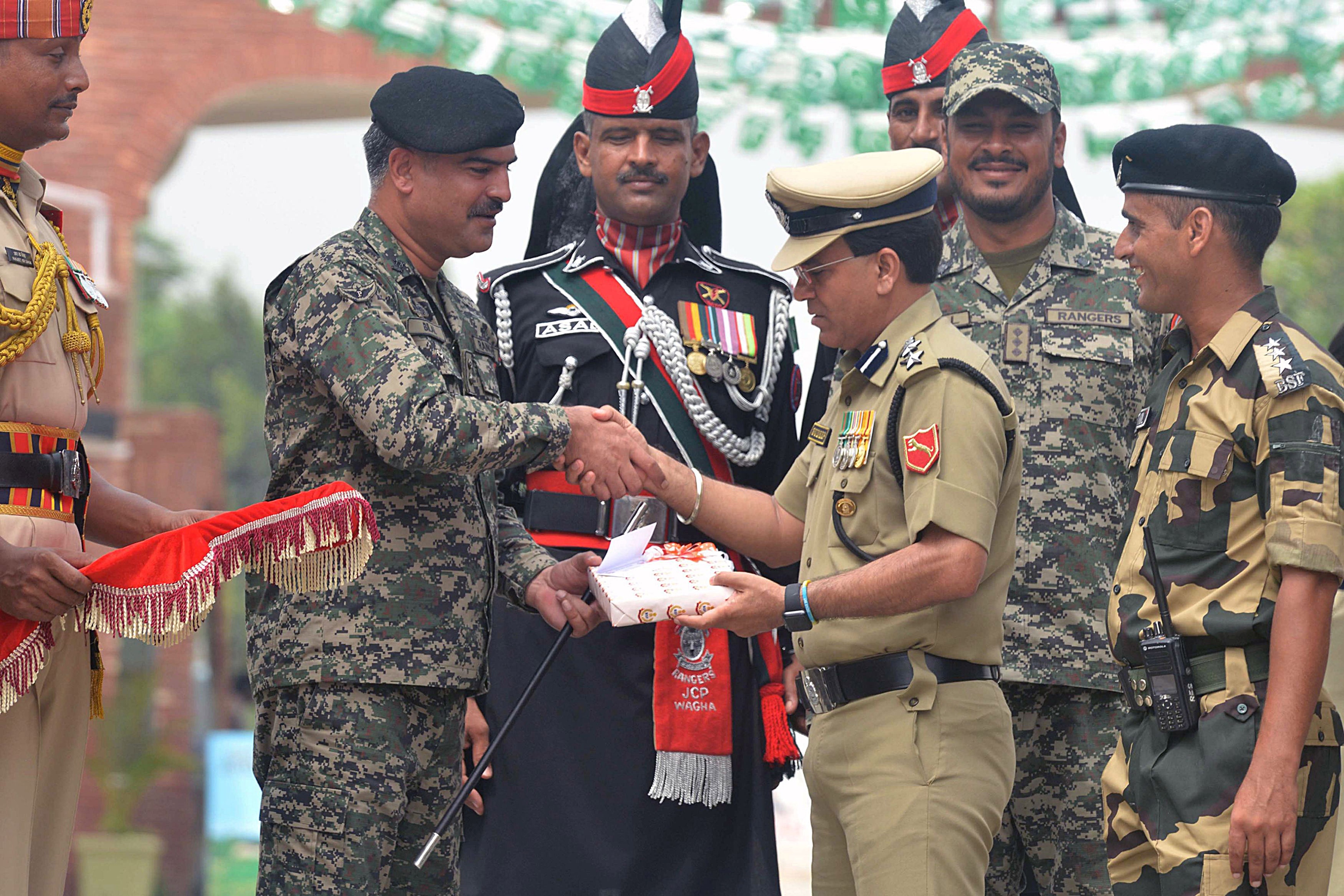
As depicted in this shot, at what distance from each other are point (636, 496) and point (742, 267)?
0.74 metres

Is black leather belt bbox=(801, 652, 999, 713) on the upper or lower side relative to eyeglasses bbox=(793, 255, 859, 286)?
lower

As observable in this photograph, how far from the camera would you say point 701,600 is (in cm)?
278

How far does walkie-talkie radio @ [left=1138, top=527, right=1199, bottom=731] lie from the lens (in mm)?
2494

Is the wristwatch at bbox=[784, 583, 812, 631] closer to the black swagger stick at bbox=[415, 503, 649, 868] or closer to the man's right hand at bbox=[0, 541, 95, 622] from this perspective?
the black swagger stick at bbox=[415, 503, 649, 868]

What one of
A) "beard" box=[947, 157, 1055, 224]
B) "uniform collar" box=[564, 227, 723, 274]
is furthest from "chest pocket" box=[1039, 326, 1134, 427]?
"uniform collar" box=[564, 227, 723, 274]

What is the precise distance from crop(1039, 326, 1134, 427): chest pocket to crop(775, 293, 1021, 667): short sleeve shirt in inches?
28.5

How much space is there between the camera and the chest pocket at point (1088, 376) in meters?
3.45

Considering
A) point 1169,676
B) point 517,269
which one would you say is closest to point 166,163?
point 517,269

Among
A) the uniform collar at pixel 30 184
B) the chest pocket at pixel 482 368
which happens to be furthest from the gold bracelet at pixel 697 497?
the uniform collar at pixel 30 184

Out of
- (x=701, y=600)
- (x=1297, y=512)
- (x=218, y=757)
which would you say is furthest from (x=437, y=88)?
(x=218, y=757)

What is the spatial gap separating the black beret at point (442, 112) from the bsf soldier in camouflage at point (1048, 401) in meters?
1.22

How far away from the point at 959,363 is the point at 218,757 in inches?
366

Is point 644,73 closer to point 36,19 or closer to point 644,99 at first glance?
point 644,99

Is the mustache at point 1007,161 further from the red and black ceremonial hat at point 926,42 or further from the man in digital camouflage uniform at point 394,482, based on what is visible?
the man in digital camouflage uniform at point 394,482
